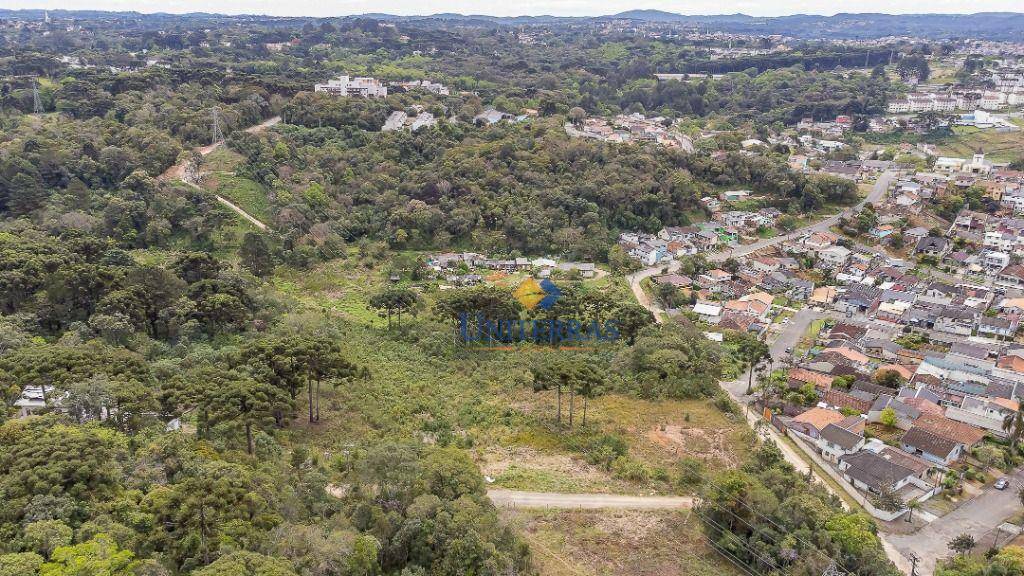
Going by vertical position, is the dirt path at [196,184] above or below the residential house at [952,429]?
above

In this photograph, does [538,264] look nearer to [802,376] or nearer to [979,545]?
[802,376]

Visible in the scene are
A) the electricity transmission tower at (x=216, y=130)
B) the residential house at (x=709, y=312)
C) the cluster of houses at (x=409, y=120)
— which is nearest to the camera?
the residential house at (x=709, y=312)

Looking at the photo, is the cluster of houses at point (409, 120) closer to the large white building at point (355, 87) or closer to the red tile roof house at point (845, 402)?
the large white building at point (355, 87)

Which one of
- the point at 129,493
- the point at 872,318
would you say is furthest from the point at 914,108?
the point at 129,493

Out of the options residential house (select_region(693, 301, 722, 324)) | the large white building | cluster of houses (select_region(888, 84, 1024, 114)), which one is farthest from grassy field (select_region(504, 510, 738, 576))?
cluster of houses (select_region(888, 84, 1024, 114))

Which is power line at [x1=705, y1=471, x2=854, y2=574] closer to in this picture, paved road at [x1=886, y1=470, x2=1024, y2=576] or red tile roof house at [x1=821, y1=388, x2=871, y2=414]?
paved road at [x1=886, y1=470, x2=1024, y2=576]

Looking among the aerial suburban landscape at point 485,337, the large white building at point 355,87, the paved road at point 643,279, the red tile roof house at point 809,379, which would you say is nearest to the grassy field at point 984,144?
the aerial suburban landscape at point 485,337

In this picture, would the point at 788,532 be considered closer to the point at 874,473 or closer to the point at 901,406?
the point at 874,473
